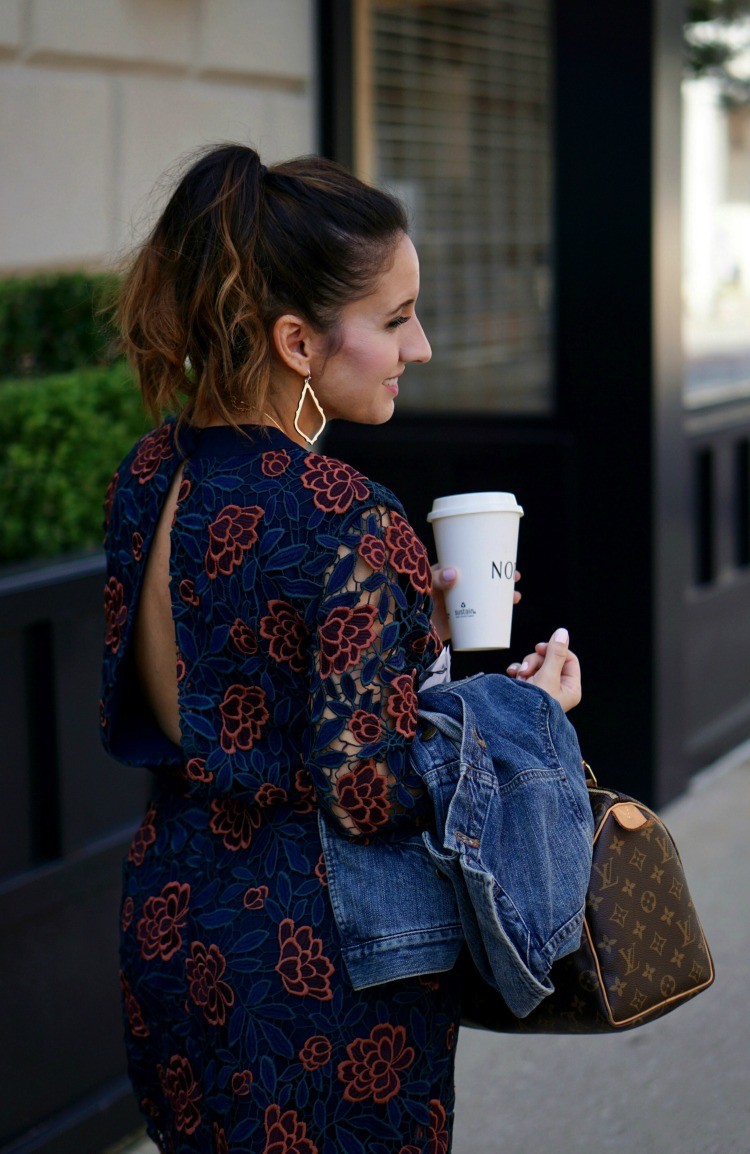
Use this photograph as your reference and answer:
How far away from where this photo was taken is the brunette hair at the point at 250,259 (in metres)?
1.67

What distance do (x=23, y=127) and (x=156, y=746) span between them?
2.76 m

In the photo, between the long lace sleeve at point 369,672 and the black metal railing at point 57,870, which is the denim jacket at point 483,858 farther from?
the black metal railing at point 57,870

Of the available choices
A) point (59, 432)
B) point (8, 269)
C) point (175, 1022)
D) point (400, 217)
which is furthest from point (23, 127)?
point (175, 1022)

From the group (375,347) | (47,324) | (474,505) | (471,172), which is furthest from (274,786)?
(471,172)

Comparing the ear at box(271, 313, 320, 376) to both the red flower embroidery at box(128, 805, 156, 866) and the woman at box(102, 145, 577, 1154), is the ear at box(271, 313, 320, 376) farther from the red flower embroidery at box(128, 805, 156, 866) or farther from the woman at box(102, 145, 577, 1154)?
the red flower embroidery at box(128, 805, 156, 866)

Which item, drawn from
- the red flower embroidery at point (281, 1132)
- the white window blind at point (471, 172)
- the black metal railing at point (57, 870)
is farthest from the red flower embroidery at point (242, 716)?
the white window blind at point (471, 172)

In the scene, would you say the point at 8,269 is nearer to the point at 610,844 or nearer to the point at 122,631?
the point at 122,631

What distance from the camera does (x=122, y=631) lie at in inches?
72.9

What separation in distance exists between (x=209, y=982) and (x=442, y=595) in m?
0.59

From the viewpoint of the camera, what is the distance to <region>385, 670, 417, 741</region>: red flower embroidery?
159 cm

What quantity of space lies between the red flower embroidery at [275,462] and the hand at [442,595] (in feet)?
1.04

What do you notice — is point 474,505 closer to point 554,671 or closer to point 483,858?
point 554,671

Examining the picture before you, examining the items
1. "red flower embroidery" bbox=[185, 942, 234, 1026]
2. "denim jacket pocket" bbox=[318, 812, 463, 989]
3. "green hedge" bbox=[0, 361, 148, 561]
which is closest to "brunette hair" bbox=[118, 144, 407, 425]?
"denim jacket pocket" bbox=[318, 812, 463, 989]

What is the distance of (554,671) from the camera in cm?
177
